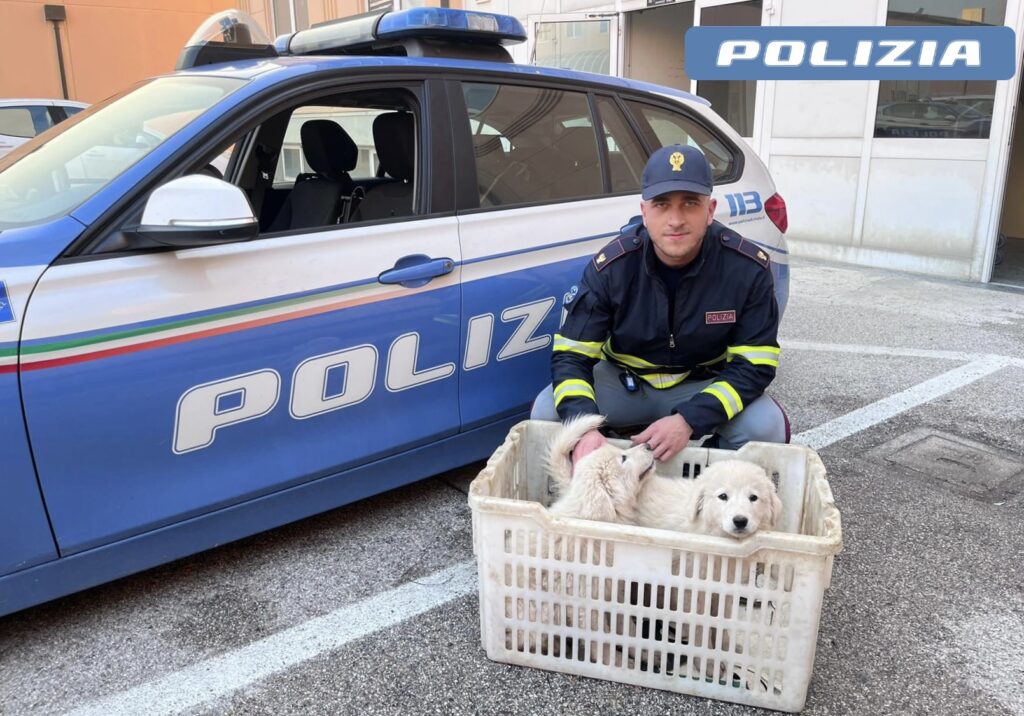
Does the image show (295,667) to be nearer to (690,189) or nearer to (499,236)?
(499,236)

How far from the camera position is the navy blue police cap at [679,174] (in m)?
2.41

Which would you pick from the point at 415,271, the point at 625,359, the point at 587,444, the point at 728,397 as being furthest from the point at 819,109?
the point at 587,444

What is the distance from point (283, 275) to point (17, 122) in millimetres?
9216

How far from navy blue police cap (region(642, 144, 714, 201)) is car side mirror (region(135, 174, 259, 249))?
1.31 m

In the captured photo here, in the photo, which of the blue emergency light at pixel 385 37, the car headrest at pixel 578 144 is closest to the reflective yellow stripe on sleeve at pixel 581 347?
the car headrest at pixel 578 144

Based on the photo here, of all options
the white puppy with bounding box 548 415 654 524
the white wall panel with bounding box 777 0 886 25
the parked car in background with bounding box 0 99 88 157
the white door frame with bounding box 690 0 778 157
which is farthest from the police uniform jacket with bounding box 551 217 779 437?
the parked car in background with bounding box 0 99 88 157

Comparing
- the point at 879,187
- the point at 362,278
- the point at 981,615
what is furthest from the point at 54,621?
the point at 879,187

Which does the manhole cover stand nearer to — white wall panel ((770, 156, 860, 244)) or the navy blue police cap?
the navy blue police cap

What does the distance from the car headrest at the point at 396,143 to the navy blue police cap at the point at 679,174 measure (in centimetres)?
98

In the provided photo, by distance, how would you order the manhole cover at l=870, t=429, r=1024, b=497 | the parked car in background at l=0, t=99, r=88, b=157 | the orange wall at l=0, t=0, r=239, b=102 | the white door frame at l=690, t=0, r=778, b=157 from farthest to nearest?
the orange wall at l=0, t=0, r=239, b=102, the parked car in background at l=0, t=99, r=88, b=157, the white door frame at l=690, t=0, r=778, b=157, the manhole cover at l=870, t=429, r=1024, b=497

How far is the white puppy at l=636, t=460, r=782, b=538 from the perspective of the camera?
1.91m

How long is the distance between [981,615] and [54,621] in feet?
9.67

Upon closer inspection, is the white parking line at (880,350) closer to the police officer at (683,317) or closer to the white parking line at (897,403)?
the white parking line at (897,403)

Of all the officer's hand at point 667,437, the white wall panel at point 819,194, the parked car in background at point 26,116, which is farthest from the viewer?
the parked car in background at point 26,116
